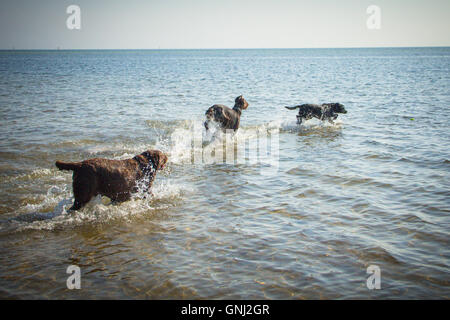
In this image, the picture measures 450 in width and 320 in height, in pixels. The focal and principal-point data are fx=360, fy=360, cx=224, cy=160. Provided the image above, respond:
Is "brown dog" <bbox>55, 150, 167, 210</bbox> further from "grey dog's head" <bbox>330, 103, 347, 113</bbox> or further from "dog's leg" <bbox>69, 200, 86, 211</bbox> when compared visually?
"grey dog's head" <bbox>330, 103, 347, 113</bbox>

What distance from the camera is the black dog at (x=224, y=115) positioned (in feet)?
39.2

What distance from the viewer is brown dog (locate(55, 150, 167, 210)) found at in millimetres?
6129

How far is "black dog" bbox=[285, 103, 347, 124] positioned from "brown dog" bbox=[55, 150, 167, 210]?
9.22m

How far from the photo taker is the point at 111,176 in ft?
21.2

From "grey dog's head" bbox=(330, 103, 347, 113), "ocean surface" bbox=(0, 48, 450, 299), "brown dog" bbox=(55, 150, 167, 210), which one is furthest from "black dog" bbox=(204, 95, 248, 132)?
"brown dog" bbox=(55, 150, 167, 210)

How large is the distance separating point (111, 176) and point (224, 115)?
6322 mm

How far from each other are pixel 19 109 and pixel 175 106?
8173mm

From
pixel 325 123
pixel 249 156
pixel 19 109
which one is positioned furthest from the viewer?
pixel 19 109

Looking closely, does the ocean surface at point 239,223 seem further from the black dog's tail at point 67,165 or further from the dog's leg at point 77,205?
the black dog's tail at point 67,165

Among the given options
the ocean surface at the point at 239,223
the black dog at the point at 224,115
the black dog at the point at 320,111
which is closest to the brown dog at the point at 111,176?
the ocean surface at the point at 239,223

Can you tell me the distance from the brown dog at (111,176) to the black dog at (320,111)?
9.22m
